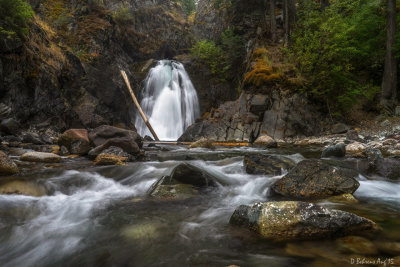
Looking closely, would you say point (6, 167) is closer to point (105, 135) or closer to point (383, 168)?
point (105, 135)

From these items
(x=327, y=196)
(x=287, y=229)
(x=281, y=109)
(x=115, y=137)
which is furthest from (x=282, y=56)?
(x=287, y=229)

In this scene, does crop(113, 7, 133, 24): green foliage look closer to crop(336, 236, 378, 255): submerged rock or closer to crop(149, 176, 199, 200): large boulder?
crop(149, 176, 199, 200): large boulder

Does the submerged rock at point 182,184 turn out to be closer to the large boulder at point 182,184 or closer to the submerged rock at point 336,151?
the large boulder at point 182,184

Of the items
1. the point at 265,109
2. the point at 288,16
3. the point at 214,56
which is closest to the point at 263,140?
the point at 265,109

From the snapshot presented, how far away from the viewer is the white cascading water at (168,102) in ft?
65.7

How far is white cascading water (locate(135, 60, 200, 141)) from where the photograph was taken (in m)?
20.0

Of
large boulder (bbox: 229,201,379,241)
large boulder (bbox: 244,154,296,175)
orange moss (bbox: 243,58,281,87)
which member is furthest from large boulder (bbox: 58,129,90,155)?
orange moss (bbox: 243,58,281,87)

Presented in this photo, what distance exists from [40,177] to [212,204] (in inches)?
132

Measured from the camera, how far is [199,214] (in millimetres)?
3018

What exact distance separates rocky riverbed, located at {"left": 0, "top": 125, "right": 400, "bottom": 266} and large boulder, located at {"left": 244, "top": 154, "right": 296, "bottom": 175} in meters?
0.02

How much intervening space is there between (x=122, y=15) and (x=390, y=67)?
24302mm

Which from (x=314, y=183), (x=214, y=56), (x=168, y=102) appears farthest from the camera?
(x=214, y=56)

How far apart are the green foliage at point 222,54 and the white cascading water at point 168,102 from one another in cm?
285

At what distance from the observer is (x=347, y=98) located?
12039 mm
